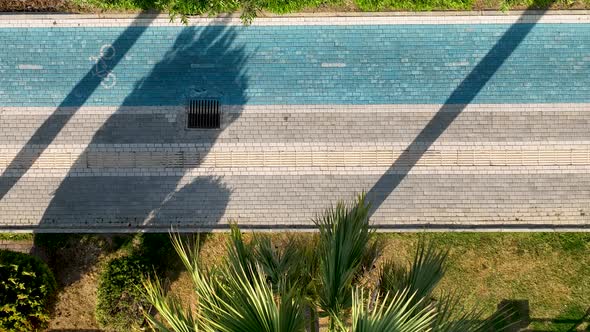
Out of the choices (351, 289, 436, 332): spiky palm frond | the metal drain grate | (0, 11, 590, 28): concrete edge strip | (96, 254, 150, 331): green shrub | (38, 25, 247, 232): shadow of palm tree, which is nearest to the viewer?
(351, 289, 436, 332): spiky palm frond

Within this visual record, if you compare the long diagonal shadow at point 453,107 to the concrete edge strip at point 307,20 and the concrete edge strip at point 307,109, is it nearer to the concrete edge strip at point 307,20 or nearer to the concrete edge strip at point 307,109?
the concrete edge strip at point 307,109

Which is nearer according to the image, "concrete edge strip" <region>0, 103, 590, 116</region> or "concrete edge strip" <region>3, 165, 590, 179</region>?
"concrete edge strip" <region>3, 165, 590, 179</region>

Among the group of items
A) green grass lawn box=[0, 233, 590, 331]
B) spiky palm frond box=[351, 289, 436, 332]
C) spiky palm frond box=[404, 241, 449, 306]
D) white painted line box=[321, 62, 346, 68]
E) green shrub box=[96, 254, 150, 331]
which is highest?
white painted line box=[321, 62, 346, 68]

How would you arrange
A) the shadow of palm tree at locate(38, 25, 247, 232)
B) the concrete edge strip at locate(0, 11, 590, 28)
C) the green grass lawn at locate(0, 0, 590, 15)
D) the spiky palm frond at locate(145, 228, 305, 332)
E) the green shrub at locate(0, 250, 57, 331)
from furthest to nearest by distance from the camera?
the concrete edge strip at locate(0, 11, 590, 28), the shadow of palm tree at locate(38, 25, 247, 232), the green grass lawn at locate(0, 0, 590, 15), the green shrub at locate(0, 250, 57, 331), the spiky palm frond at locate(145, 228, 305, 332)

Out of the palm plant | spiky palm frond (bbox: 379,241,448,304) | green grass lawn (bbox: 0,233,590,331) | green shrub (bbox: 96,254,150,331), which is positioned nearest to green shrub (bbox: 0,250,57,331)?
green grass lawn (bbox: 0,233,590,331)

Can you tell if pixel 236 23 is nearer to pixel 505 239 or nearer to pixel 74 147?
pixel 74 147

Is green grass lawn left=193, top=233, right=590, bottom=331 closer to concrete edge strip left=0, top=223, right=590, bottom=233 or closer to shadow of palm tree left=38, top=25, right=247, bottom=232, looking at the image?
concrete edge strip left=0, top=223, right=590, bottom=233

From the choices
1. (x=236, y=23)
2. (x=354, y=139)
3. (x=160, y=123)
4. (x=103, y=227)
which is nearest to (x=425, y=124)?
(x=354, y=139)

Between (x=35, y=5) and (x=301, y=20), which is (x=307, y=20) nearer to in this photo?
(x=301, y=20)
